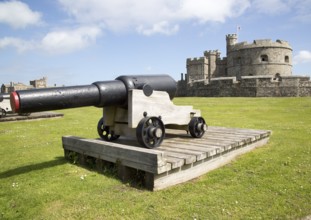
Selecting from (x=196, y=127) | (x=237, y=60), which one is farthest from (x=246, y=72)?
(x=196, y=127)

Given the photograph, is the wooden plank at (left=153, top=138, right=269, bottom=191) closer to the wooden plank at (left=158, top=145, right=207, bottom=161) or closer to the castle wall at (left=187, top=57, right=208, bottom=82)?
the wooden plank at (left=158, top=145, right=207, bottom=161)

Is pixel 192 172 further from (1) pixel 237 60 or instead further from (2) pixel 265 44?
(1) pixel 237 60

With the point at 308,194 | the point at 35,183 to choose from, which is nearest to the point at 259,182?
the point at 308,194

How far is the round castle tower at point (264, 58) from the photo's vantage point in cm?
3734

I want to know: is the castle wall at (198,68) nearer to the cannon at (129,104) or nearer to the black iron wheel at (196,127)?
the black iron wheel at (196,127)

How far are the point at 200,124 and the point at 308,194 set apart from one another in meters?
2.34

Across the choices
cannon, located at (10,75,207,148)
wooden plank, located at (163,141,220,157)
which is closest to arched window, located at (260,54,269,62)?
cannon, located at (10,75,207,148)

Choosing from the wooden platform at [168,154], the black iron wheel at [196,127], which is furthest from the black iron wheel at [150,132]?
the black iron wheel at [196,127]

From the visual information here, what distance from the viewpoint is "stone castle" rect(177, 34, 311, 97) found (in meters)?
26.9

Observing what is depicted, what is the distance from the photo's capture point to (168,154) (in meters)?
4.29

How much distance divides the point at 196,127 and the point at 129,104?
1.65 meters

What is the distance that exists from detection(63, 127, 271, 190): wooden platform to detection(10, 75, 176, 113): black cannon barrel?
0.73 meters

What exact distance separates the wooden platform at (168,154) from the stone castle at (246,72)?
22.5 m

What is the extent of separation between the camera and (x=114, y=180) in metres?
4.25
